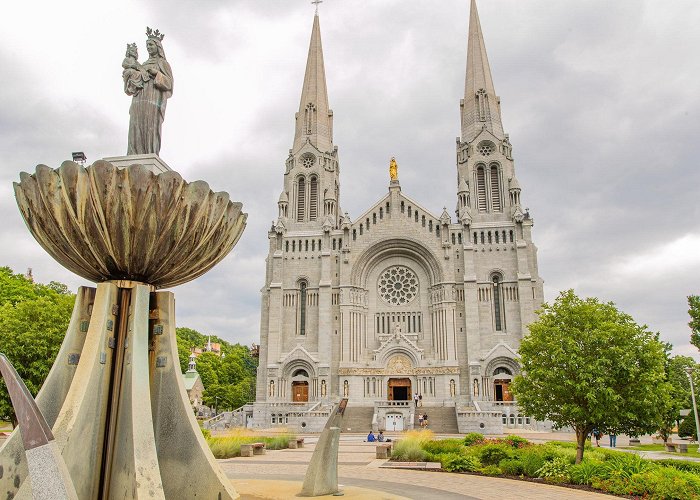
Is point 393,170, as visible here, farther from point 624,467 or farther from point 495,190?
point 624,467

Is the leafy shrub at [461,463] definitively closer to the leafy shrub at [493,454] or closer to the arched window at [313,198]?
the leafy shrub at [493,454]

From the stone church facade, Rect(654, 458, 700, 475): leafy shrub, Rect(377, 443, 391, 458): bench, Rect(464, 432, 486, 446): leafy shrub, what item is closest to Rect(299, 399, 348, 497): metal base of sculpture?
Rect(377, 443, 391, 458): bench

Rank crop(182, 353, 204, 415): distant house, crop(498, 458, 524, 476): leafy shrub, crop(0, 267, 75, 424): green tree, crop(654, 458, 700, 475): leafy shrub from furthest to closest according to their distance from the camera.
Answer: crop(182, 353, 204, 415): distant house, crop(0, 267, 75, 424): green tree, crop(498, 458, 524, 476): leafy shrub, crop(654, 458, 700, 475): leafy shrub

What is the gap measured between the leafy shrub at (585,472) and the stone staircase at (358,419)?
25.6 metres

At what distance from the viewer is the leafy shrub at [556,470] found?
12617 millimetres

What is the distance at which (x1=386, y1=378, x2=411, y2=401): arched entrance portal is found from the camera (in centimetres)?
4438

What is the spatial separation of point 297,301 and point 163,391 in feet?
130

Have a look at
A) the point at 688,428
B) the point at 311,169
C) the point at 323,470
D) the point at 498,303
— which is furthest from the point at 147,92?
the point at 311,169

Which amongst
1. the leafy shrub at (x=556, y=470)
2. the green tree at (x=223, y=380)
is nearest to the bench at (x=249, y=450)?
the leafy shrub at (x=556, y=470)

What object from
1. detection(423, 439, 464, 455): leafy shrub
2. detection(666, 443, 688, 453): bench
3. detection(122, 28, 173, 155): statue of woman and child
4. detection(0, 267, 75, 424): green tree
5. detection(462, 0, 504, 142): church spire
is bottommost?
detection(666, 443, 688, 453): bench

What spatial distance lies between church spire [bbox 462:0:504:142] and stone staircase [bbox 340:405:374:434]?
26279 millimetres

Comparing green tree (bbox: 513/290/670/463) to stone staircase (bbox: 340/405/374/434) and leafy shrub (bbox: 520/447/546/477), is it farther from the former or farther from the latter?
stone staircase (bbox: 340/405/374/434)

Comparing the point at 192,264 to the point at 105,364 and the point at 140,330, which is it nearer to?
the point at 140,330

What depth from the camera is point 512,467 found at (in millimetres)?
→ 13852
